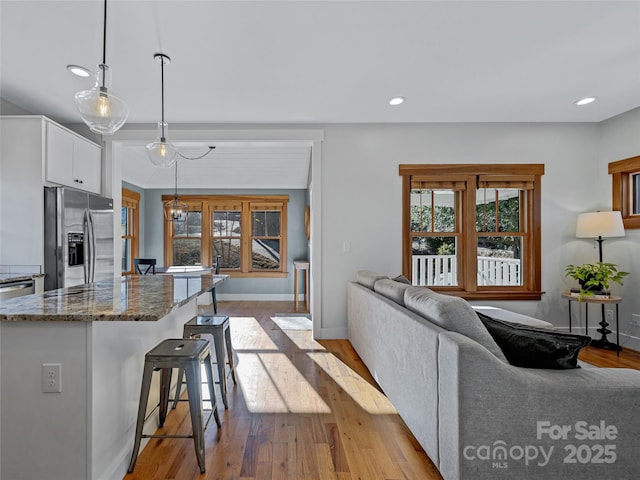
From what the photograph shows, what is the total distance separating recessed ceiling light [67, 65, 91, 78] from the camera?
2709 mm

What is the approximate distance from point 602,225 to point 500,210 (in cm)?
102

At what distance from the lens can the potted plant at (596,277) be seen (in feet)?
11.8

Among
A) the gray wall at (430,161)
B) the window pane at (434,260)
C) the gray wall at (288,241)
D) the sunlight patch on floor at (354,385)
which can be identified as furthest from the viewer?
the gray wall at (288,241)

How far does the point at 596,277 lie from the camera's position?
362 centimetres

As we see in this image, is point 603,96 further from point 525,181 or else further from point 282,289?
point 282,289

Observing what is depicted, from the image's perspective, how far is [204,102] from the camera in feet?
11.2

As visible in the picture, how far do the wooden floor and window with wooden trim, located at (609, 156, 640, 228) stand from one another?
61.9 inches

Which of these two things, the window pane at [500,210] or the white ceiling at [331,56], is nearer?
the white ceiling at [331,56]

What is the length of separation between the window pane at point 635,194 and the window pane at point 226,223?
610 cm

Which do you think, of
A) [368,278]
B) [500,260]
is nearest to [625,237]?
Result: [500,260]

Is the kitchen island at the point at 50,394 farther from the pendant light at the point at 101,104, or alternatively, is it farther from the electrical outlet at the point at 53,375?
the pendant light at the point at 101,104

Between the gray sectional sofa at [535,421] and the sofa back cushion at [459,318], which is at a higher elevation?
the sofa back cushion at [459,318]

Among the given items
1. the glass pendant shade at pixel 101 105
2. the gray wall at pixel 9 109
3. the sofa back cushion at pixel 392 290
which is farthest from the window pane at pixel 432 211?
the gray wall at pixel 9 109

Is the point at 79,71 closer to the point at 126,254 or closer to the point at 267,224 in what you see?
the point at 126,254
